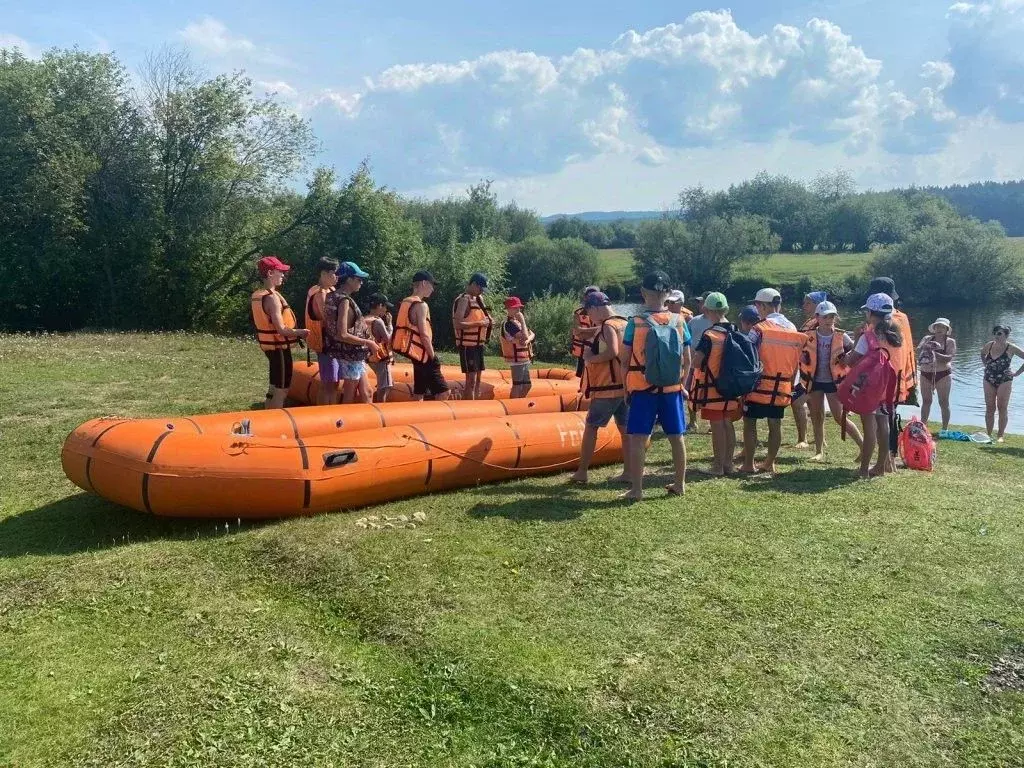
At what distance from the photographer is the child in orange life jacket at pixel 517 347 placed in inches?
322

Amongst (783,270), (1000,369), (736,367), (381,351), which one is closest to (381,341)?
(381,351)

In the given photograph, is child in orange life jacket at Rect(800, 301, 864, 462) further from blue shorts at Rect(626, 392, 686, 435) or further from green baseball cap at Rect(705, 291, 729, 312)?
blue shorts at Rect(626, 392, 686, 435)

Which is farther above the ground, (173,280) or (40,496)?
(173,280)

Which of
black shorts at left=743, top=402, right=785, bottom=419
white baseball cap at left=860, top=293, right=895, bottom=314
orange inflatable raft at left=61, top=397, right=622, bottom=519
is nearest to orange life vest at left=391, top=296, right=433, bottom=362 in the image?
orange inflatable raft at left=61, top=397, right=622, bottom=519

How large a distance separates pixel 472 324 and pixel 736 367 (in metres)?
3.02

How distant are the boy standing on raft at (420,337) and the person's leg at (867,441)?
383 centimetres

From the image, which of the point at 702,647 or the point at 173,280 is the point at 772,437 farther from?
the point at 173,280

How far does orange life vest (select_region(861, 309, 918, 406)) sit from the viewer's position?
604 cm

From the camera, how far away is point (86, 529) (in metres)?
4.88

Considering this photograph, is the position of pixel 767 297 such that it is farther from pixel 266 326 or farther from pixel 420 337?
pixel 266 326

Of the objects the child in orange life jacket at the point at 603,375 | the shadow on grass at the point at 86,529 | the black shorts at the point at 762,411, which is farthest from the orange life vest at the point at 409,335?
the black shorts at the point at 762,411

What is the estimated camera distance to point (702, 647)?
3398 millimetres

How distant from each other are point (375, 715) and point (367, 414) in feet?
11.4

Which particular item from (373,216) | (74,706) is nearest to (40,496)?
(74,706)
